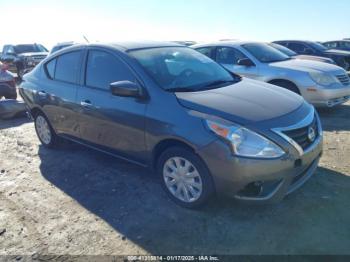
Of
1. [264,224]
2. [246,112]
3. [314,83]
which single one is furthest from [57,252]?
[314,83]

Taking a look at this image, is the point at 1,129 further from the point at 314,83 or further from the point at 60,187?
the point at 314,83

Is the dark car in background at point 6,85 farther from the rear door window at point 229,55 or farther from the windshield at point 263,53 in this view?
the windshield at point 263,53

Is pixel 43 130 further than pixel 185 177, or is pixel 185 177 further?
pixel 43 130

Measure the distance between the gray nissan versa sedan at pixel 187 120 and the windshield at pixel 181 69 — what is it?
0.01m

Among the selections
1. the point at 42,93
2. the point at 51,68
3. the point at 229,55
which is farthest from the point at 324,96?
the point at 42,93

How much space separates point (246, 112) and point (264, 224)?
1087mm

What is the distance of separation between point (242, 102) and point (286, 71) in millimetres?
4007

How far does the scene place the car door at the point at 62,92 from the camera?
15.5 feet

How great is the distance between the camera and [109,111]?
411 cm

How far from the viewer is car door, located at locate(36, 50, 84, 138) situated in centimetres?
473

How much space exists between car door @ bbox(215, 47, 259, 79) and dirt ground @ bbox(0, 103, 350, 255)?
10.0 feet

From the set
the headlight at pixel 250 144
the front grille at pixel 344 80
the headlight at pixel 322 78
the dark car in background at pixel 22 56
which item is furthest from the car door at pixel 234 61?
the dark car in background at pixel 22 56

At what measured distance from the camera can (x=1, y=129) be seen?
290 inches

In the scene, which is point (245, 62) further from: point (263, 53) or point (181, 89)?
point (181, 89)
